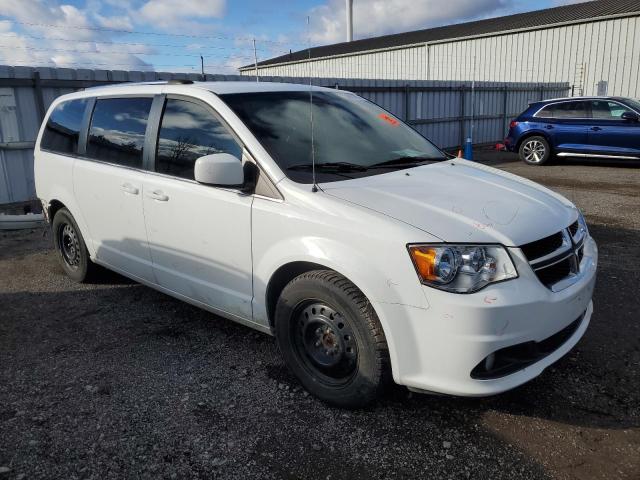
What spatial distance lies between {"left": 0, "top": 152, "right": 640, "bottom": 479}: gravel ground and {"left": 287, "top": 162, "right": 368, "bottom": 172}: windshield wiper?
50.9 inches

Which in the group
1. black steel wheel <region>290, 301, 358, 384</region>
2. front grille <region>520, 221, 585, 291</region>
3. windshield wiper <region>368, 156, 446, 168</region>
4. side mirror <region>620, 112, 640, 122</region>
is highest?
side mirror <region>620, 112, 640, 122</region>

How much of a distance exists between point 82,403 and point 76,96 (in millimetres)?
3000

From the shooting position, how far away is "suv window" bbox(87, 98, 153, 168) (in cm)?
386

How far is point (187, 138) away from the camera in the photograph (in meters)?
3.51

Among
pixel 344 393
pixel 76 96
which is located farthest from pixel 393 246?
pixel 76 96

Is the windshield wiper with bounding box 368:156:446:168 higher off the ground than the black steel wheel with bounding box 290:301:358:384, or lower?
higher

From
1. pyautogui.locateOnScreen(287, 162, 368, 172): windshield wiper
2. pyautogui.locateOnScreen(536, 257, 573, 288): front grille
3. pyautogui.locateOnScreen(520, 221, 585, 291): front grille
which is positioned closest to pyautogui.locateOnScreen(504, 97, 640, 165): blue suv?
pyautogui.locateOnScreen(520, 221, 585, 291): front grille

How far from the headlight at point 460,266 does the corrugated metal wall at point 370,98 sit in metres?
8.47

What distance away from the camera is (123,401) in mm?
3018

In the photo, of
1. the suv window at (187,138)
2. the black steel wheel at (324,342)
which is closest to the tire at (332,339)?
the black steel wheel at (324,342)

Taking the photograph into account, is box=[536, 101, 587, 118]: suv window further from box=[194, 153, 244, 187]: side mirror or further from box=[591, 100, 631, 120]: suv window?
box=[194, 153, 244, 187]: side mirror

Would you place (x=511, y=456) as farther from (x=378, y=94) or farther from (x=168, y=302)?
(x=378, y=94)

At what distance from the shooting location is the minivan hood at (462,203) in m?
2.52

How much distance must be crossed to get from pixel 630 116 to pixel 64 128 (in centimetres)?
1140
